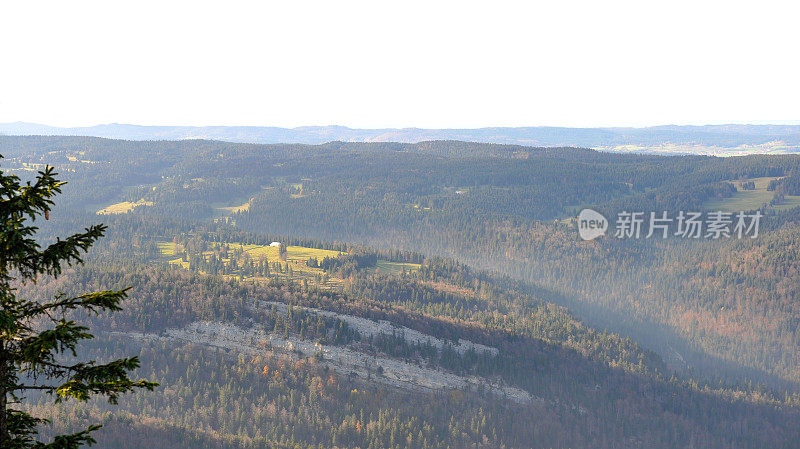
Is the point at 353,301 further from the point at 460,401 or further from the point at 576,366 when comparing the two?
the point at 576,366

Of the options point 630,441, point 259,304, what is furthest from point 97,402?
point 630,441

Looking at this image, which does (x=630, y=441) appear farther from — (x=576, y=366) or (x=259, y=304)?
(x=259, y=304)

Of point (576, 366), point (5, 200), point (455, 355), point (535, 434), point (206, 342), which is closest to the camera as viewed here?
point (5, 200)

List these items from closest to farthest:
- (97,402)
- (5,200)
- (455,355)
→ (5,200) → (97,402) → (455,355)

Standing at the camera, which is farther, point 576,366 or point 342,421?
point 576,366

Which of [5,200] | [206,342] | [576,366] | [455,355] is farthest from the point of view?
[576,366]

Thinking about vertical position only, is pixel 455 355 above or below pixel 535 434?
above

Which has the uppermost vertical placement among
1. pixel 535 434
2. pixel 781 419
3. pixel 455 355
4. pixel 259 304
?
pixel 259 304

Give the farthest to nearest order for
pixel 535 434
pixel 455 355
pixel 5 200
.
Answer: pixel 455 355
pixel 535 434
pixel 5 200

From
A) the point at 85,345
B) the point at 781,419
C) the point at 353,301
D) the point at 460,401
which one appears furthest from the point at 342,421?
the point at 781,419
